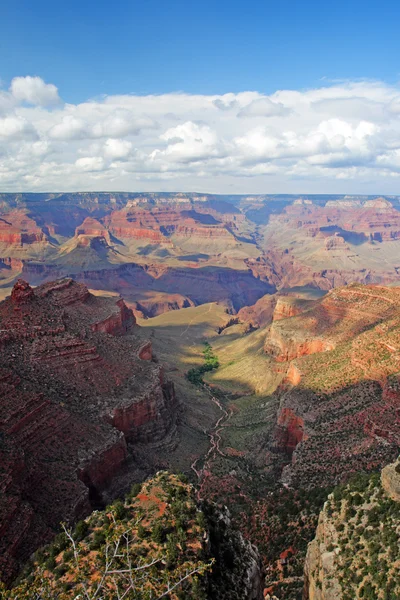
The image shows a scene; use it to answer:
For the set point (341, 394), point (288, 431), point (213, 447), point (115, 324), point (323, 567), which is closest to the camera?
point (323, 567)

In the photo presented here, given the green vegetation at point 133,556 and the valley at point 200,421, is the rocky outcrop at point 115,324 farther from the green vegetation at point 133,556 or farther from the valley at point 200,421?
the green vegetation at point 133,556

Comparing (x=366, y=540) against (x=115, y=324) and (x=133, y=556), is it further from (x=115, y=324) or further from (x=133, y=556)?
(x=115, y=324)

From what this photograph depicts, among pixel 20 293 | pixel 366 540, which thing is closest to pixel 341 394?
pixel 366 540

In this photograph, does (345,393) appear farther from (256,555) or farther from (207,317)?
(207,317)

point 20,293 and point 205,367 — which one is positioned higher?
point 20,293

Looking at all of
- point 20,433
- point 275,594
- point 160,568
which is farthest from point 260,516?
point 20,433

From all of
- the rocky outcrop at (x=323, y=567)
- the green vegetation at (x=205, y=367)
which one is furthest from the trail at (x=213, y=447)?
the rocky outcrop at (x=323, y=567)
